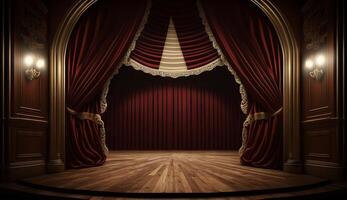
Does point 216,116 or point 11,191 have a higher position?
point 216,116

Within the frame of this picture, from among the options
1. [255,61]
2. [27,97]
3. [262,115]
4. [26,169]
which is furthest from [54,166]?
[255,61]

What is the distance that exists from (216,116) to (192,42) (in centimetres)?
348

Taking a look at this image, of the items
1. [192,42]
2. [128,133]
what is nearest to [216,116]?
[128,133]

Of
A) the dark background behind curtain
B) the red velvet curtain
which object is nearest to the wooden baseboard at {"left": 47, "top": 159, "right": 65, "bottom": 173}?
the red velvet curtain

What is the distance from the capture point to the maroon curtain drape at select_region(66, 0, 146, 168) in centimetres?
547

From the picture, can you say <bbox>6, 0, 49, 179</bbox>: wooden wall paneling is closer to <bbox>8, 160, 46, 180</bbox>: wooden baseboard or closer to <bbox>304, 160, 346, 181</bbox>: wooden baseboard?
<bbox>8, 160, 46, 180</bbox>: wooden baseboard

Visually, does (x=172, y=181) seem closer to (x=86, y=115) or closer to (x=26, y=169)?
(x=26, y=169)

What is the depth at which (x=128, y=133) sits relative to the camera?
30.7ft

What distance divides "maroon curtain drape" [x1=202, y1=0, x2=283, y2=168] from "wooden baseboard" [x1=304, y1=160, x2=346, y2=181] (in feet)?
1.56

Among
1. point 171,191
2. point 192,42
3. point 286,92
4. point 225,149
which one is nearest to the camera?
point 171,191

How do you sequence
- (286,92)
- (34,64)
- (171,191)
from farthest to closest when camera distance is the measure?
1. (286,92)
2. (34,64)
3. (171,191)

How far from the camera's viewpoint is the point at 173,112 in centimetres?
952

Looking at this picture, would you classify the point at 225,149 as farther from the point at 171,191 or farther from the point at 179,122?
the point at 171,191

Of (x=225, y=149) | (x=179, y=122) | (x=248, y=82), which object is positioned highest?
(x=248, y=82)
